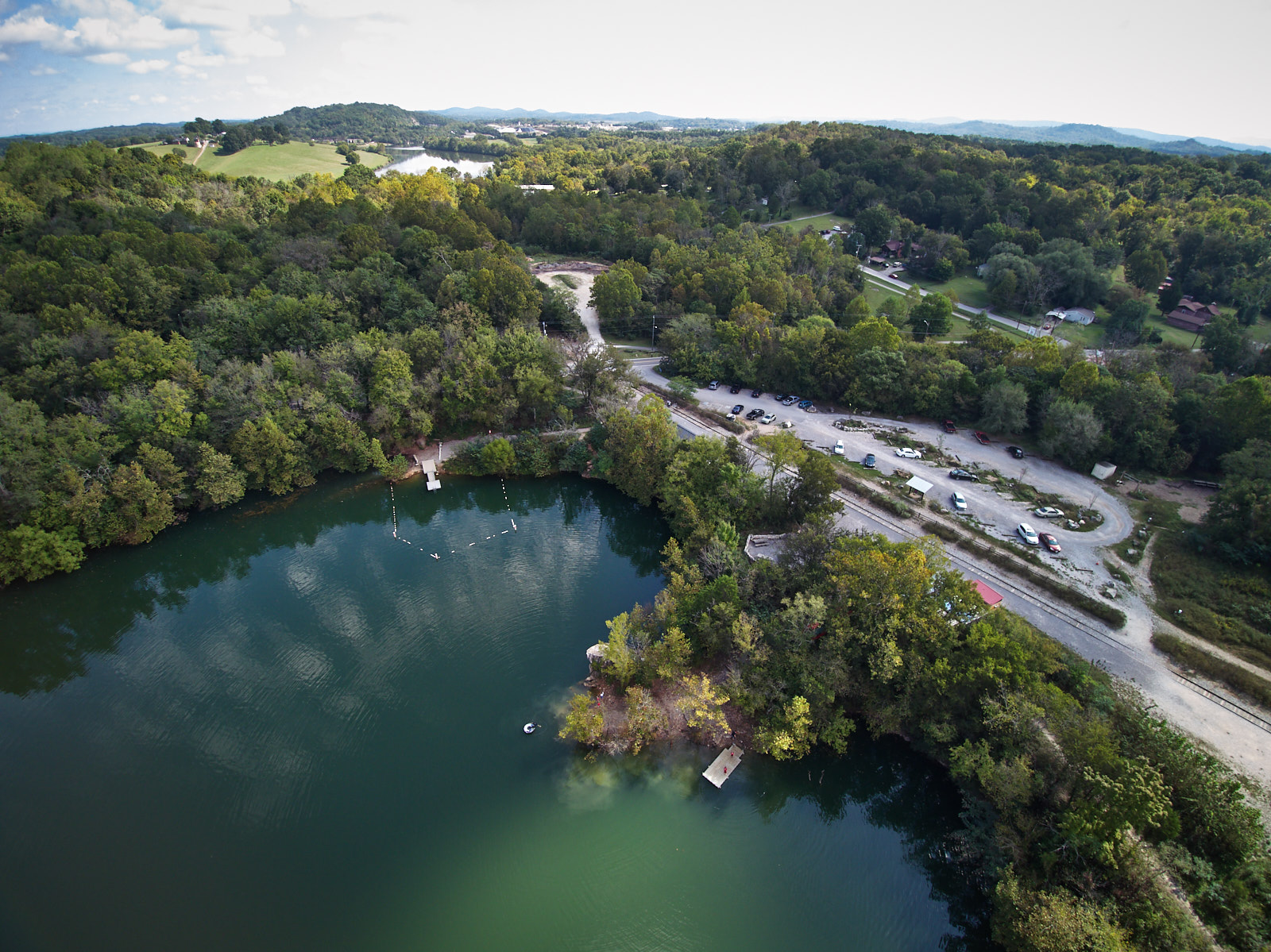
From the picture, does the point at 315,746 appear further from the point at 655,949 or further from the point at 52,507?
the point at 52,507

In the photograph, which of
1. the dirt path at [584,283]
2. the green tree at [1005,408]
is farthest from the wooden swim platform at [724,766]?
the dirt path at [584,283]

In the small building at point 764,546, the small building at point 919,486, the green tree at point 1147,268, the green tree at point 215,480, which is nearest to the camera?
the small building at point 764,546

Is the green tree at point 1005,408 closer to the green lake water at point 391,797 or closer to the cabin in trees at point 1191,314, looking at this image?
the green lake water at point 391,797

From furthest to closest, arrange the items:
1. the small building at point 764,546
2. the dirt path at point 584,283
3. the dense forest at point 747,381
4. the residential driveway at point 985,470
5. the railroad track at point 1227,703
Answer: the dirt path at point 584,283 < the residential driveway at point 985,470 < the small building at point 764,546 < the railroad track at point 1227,703 < the dense forest at point 747,381

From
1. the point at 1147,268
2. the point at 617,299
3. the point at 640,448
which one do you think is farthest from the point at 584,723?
the point at 1147,268

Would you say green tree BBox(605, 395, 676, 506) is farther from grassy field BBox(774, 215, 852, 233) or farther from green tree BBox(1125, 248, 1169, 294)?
green tree BBox(1125, 248, 1169, 294)
